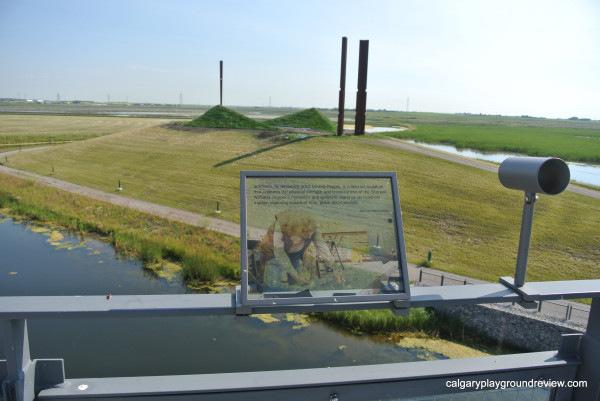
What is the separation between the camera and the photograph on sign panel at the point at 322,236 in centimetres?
271

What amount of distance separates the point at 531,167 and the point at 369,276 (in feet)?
4.15

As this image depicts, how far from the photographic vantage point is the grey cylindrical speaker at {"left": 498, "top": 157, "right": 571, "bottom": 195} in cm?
275

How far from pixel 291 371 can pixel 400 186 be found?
21254 mm

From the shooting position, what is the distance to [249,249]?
2693 millimetres

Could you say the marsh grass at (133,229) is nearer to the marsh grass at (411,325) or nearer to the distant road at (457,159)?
the marsh grass at (411,325)

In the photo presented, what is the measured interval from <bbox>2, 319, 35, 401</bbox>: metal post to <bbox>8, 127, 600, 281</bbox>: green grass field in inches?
548

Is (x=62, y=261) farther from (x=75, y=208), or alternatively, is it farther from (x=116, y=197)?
(x=116, y=197)

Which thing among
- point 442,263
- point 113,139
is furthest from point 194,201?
point 113,139

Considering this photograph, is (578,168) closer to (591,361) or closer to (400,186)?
(400,186)

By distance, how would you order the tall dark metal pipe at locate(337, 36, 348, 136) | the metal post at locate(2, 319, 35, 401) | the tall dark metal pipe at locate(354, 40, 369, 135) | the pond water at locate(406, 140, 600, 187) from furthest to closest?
the pond water at locate(406, 140, 600, 187), the tall dark metal pipe at locate(337, 36, 348, 136), the tall dark metal pipe at locate(354, 40, 369, 135), the metal post at locate(2, 319, 35, 401)

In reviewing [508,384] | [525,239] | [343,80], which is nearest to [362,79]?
[343,80]

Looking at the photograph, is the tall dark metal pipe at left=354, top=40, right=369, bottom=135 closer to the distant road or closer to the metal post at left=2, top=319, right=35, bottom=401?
the distant road

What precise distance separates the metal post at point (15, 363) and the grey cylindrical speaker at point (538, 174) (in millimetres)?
3094

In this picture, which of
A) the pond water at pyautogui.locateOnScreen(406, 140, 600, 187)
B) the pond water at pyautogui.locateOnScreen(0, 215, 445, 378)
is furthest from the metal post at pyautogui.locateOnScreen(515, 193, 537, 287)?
the pond water at pyautogui.locateOnScreen(406, 140, 600, 187)
